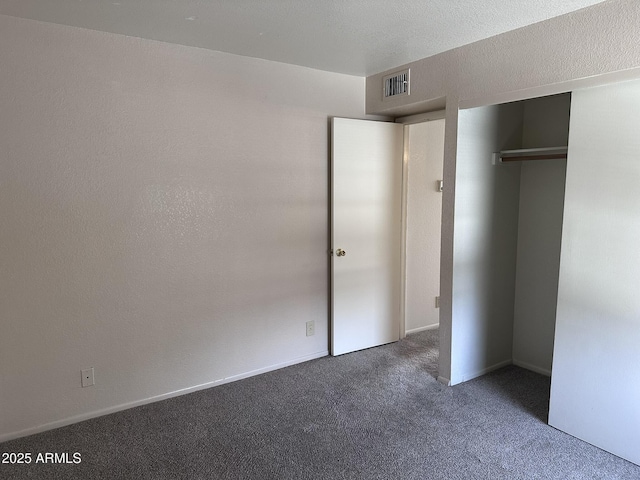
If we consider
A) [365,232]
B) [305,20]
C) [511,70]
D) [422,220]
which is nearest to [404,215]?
[422,220]

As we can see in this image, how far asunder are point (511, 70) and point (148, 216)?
99.6 inches

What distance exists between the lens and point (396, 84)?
3.48 m

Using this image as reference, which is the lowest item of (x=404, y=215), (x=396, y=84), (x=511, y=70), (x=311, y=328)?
(x=311, y=328)

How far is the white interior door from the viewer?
11.9 feet

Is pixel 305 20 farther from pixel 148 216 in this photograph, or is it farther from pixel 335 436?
pixel 335 436

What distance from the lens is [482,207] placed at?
325 centimetres

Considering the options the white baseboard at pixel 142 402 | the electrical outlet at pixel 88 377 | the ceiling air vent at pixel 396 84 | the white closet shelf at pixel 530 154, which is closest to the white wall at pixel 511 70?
the ceiling air vent at pixel 396 84

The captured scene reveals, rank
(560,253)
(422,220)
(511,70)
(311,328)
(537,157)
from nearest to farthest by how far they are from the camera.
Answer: (511,70), (560,253), (537,157), (311,328), (422,220)

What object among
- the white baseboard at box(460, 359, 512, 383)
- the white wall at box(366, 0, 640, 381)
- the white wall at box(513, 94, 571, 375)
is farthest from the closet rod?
the white baseboard at box(460, 359, 512, 383)

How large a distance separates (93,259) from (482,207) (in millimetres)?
2766

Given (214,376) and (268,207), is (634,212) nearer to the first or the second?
(268,207)

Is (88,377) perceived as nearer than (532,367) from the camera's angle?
Yes

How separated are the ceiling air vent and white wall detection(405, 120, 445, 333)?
688mm

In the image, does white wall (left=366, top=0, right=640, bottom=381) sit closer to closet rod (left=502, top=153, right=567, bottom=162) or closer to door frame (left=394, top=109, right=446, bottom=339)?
door frame (left=394, top=109, right=446, bottom=339)
